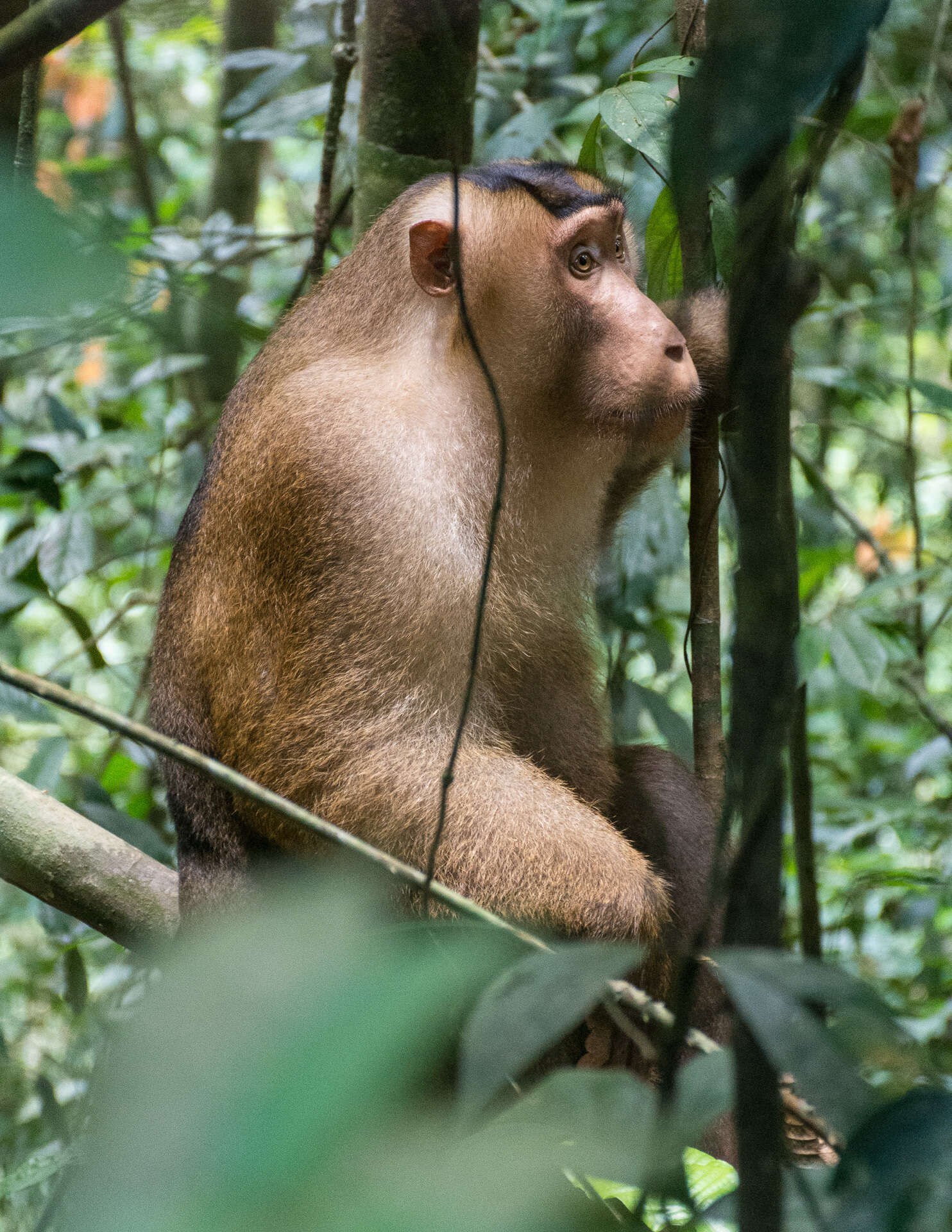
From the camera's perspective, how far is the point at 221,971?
61cm

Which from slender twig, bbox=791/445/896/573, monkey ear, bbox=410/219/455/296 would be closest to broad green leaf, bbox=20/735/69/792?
monkey ear, bbox=410/219/455/296

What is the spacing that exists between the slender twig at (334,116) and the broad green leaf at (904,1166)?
295cm

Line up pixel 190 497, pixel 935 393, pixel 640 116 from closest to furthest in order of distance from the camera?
pixel 640 116
pixel 935 393
pixel 190 497

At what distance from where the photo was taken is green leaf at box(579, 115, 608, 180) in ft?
7.63

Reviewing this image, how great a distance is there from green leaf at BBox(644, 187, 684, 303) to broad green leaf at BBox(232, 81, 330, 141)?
195 cm

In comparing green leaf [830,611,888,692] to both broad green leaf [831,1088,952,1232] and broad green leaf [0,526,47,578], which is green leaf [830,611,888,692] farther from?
broad green leaf [0,526,47,578]

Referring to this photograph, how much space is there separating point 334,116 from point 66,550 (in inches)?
59.2

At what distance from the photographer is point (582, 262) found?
2625 mm

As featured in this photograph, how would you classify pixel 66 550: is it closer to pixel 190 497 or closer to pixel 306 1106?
pixel 190 497

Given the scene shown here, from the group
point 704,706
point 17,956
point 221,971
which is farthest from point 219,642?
point 17,956

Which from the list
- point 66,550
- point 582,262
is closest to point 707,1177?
point 582,262

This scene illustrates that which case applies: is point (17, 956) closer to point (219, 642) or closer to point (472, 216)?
point (219, 642)

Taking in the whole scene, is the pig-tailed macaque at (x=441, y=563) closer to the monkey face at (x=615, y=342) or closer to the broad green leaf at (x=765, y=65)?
the monkey face at (x=615, y=342)


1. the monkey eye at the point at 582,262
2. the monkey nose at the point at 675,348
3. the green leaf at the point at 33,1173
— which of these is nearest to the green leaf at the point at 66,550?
the green leaf at the point at 33,1173
